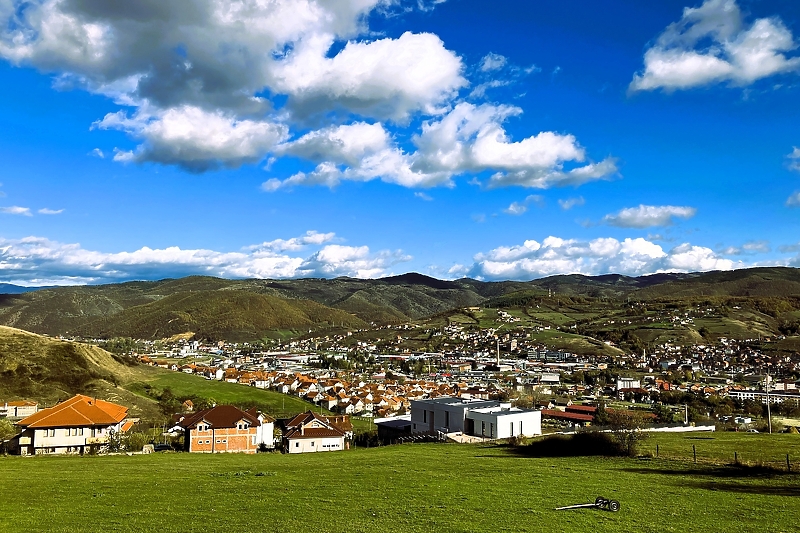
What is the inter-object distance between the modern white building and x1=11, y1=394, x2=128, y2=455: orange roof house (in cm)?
2489

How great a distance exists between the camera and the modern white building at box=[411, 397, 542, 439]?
45156 mm

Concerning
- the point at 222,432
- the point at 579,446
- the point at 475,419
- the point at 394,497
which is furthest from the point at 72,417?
the point at 579,446

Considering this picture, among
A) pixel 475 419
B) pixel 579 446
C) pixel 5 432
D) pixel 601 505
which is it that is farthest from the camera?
pixel 475 419

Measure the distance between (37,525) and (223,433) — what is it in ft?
91.8

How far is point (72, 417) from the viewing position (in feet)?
130

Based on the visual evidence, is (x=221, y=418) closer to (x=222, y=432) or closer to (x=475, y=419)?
(x=222, y=432)

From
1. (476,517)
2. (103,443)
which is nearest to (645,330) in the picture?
(103,443)

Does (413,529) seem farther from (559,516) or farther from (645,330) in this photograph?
(645,330)

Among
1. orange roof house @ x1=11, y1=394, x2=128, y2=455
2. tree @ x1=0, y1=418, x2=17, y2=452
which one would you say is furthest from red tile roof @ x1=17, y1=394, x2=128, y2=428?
tree @ x1=0, y1=418, x2=17, y2=452

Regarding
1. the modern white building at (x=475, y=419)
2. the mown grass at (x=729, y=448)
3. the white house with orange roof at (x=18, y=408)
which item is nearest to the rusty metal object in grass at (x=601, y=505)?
the mown grass at (x=729, y=448)

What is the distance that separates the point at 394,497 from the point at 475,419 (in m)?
30.8

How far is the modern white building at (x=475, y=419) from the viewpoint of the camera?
45156 millimetres

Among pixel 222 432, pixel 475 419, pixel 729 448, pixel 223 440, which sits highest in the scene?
pixel 729 448

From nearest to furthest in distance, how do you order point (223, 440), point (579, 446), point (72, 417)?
1. point (579, 446)
2. point (72, 417)
3. point (223, 440)
